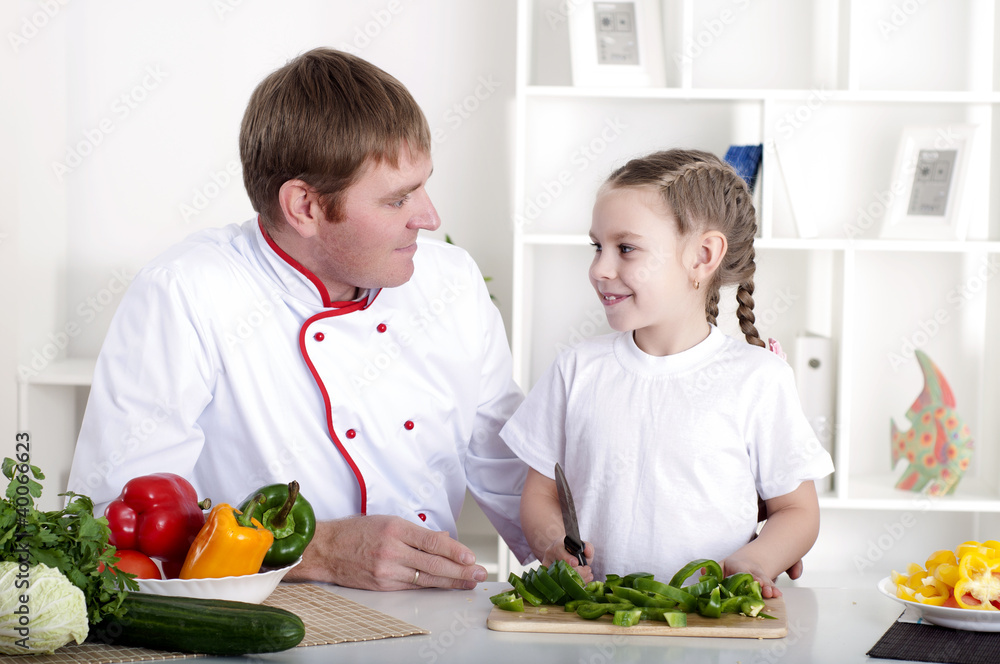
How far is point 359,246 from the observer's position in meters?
1.53

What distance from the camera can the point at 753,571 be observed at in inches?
46.8

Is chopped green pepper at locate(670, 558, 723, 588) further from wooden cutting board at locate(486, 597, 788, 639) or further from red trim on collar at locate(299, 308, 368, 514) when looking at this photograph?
red trim on collar at locate(299, 308, 368, 514)

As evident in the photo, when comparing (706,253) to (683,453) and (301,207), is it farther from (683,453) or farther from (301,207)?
(301,207)

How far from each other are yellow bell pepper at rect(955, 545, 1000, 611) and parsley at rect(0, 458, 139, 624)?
89 cm

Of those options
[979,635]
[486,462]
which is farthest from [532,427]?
[979,635]

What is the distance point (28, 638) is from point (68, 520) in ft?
0.38

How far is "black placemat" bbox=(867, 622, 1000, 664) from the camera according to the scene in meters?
0.95

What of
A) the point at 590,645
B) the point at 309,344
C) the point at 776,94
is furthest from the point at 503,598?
the point at 776,94

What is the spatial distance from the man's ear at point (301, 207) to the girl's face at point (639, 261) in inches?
18.4

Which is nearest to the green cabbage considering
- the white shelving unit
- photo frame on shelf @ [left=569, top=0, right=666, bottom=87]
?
the white shelving unit

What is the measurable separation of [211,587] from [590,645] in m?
0.41

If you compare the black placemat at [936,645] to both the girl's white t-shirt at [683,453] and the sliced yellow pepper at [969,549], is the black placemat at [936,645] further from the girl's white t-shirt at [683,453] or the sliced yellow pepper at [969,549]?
Answer: the girl's white t-shirt at [683,453]

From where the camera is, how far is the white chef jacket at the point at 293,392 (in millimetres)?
1451

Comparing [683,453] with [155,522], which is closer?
[155,522]
